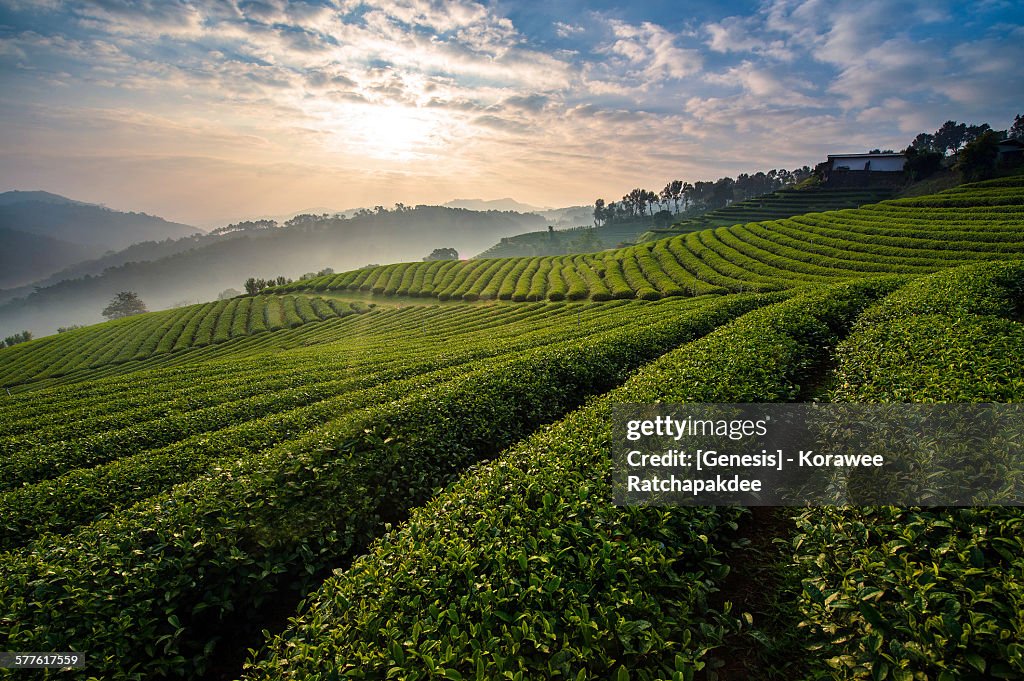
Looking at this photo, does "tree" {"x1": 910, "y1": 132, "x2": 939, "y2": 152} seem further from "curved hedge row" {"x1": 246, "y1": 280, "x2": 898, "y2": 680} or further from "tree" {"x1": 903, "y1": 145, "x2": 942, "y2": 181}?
"curved hedge row" {"x1": 246, "y1": 280, "x2": 898, "y2": 680}

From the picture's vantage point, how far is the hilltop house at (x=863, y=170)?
8981cm

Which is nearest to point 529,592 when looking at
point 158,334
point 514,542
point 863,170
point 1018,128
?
point 514,542

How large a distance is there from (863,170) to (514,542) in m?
122

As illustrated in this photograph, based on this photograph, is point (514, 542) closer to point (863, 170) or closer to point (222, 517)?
point (222, 517)

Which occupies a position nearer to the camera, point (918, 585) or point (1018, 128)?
point (918, 585)

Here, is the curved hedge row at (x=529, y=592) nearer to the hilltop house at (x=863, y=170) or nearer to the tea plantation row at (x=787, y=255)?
the tea plantation row at (x=787, y=255)

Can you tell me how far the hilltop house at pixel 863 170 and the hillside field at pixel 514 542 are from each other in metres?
100

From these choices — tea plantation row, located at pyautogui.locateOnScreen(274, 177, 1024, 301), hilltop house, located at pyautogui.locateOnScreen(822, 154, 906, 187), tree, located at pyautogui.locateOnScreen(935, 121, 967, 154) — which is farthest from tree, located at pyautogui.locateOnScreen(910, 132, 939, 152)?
tea plantation row, located at pyautogui.locateOnScreen(274, 177, 1024, 301)

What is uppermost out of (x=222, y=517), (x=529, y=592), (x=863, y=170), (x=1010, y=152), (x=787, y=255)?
(x=863, y=170)

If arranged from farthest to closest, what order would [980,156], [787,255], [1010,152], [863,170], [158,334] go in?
[863,170] < [1010,152] < [980,156] < [158,334] < [787,255]

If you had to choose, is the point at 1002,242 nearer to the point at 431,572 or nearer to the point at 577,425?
the point at 577,425

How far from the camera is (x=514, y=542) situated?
174 inches

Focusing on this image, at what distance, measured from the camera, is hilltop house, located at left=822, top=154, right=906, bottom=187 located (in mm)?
89812

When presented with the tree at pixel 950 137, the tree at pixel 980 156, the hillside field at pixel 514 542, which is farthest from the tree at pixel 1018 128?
the hillside field at pixel 514 542
